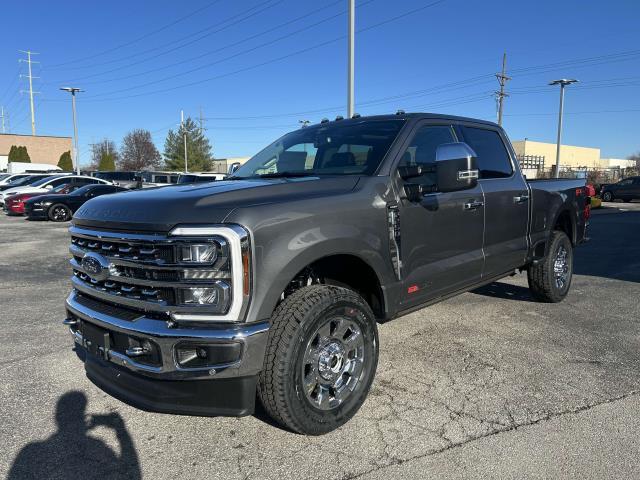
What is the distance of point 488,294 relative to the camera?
21.0ft

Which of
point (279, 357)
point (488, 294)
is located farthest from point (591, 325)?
point (279, 357)

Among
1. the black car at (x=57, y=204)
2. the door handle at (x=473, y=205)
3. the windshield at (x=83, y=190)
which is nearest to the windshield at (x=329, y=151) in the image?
the door handle at (x=473, y=205)

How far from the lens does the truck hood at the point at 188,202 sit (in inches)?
101

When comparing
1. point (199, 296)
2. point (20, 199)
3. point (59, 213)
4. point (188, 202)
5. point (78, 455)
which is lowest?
point (78, 455)

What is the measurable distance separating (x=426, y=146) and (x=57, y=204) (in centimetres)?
1647

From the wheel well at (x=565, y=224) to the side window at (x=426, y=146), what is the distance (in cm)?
246

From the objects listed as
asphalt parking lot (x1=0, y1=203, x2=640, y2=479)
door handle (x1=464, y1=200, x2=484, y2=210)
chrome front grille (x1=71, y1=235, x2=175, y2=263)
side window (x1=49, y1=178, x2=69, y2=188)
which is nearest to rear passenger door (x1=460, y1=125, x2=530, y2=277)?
door handle (x1=464, y1=200, x2=484, y2=210)

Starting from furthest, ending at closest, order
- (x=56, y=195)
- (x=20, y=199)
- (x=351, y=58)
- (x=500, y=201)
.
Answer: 1. (x=20, y=199)
2. (x=56, y=195)
3. (x=351, y=58)
4. (x=500, y=201)

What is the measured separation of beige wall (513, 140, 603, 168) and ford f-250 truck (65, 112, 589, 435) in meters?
68.6

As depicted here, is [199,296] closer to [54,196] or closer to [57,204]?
[57,204]

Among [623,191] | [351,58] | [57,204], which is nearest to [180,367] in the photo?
[351,58]

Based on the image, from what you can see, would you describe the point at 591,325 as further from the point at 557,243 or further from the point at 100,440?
the point at 100,440

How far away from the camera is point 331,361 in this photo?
3008 millimetres

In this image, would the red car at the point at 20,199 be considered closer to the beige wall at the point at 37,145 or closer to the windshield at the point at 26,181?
the windshield at the point at 26,181
